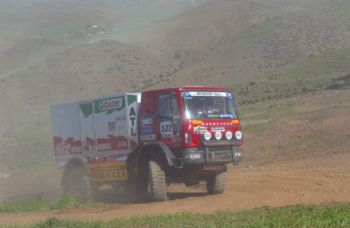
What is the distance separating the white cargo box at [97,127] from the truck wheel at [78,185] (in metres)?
0.50

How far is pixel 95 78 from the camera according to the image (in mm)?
73062

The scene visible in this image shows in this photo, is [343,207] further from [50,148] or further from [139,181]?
[50,148]

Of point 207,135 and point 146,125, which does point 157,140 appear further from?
point 207,135

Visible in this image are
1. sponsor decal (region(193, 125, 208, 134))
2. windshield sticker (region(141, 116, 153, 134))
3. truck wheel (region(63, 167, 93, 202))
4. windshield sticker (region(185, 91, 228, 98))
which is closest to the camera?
sponsor decal (region(193, 125, 208, 134))

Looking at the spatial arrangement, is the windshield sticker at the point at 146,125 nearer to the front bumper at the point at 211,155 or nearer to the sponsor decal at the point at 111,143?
the sponsor decal at the point at 111,143

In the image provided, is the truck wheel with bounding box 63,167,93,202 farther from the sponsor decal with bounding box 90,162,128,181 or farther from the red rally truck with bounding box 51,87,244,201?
the sponsor decal with bounding box 90,162,128,181

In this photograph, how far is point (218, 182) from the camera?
1717 centimetres

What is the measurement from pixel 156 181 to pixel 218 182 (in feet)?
5.92

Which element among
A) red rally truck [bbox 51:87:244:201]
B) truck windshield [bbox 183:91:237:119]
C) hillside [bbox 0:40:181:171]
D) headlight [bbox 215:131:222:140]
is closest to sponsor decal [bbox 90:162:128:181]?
red rally truck [bbox 51:87:244:201]

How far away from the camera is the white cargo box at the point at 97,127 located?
56.6 feet

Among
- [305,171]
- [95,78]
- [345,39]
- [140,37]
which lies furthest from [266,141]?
[140,37]

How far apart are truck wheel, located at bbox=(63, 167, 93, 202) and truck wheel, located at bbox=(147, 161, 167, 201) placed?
9.12 ft

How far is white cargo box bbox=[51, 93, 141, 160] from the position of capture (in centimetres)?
1725

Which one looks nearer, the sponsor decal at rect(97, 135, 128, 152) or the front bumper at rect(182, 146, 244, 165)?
the front bumper at rect(182, 146, 244, 165)
